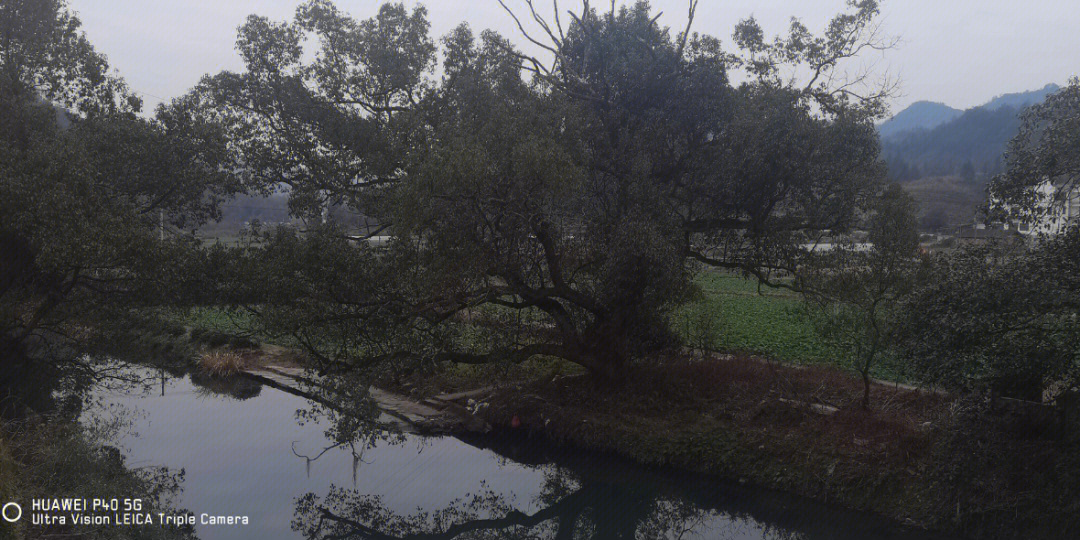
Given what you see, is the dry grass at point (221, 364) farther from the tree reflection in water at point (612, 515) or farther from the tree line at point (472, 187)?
the tree reflection in water at point (612, 515)

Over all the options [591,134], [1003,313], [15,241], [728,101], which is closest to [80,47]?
[15,241]

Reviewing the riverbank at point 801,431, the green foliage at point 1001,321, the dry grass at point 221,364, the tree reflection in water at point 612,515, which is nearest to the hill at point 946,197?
the riverbank at point 801,431

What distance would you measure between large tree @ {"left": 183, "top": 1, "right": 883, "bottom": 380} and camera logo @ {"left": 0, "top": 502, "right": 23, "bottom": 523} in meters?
4.63

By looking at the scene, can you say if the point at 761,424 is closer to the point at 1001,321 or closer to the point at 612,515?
the point at 612,515

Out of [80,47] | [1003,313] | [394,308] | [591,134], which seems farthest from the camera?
[80,47]

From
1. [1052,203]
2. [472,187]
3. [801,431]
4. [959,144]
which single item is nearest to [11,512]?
[472,187]

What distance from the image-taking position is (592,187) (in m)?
12.9

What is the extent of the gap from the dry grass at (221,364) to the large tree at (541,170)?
20.3 ft

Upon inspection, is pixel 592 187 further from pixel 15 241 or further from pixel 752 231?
pixel 15 241

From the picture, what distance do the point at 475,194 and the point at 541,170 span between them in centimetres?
103

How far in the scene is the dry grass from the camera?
18719mm

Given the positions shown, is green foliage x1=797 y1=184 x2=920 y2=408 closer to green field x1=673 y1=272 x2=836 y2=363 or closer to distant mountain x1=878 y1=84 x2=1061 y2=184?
green field x1=673 y1=272 x2=836 y2=363

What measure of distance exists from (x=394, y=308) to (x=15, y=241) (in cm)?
607

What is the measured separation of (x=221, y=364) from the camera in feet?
61.4
